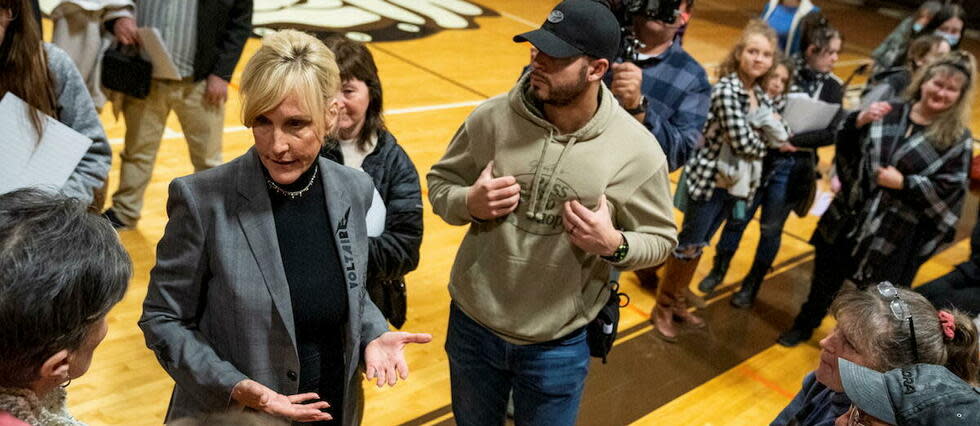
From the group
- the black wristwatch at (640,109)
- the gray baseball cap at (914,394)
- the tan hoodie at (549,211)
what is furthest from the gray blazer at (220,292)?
the black wristwatch at (640,109)

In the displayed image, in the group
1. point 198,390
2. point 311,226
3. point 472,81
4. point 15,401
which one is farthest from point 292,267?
point 472,81

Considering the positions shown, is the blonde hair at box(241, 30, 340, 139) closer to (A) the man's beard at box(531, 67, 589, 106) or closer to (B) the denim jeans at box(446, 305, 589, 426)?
(A) the man's beard at box(531, 67, 589, 106)

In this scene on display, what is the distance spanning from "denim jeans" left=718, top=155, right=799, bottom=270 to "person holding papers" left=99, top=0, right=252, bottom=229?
297cm

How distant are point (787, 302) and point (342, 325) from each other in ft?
13.4

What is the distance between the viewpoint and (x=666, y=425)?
4.05 m

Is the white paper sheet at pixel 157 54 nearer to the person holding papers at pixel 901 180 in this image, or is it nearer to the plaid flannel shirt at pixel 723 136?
the plaid flannel shirt at pixel 723 136

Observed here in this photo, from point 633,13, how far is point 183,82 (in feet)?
8.29

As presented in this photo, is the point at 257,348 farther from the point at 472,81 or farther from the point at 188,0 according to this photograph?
the point at 472,81

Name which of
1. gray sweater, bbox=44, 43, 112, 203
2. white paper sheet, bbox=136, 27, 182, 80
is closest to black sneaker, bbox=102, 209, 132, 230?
white paper sheet, bbox=136, 27, 182, 80

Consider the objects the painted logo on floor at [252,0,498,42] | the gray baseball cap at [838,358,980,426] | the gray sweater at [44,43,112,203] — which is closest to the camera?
the gray baseball cap at [838,358,980,426]

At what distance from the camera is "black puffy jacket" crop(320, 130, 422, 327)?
2.63 m

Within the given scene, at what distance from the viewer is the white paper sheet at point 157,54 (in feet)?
14.1

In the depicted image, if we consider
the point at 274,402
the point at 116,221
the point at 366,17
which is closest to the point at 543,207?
the point at 274,402

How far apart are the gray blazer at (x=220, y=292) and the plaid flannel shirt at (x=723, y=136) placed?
288 cm
